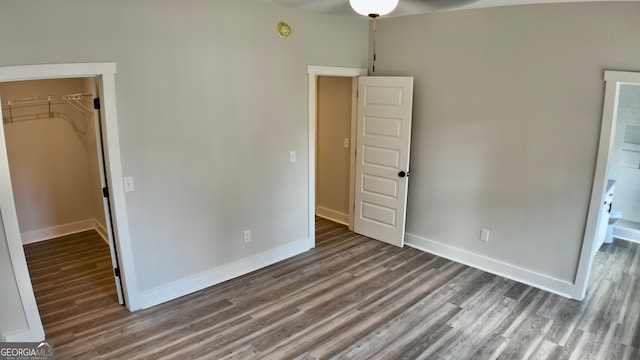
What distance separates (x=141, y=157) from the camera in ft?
11.0

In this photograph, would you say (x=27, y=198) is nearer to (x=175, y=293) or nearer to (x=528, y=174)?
(x=175, y=293)

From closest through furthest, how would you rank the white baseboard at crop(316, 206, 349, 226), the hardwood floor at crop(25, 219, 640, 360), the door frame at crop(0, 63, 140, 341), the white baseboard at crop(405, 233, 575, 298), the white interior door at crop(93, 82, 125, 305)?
the door frame at crop(0, 63, 140, 341)
the hardwood floor at crop(25, 219, 640, 360)
the white interior door at crop(93, 82, 125, 305)
the white baseboard at crop(405, 233, 575, 298)
the white baseboard at crop(316, 206, 349, 226)

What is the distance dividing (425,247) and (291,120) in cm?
223

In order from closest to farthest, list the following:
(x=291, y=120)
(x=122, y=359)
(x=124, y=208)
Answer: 1. (x=122, y=359)
2. (x=124, y=208)
3. (x=291, y=120)

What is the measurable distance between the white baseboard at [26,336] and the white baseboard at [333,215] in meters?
3.71

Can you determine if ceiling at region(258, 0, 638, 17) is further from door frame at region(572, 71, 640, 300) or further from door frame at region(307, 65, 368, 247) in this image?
door frame at region(572, 71, 640, 300)

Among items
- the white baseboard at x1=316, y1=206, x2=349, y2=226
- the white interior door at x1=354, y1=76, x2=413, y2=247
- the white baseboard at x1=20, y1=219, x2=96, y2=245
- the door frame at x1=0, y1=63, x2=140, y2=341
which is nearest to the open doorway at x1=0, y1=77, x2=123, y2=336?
the white baseboard at x1=20, y1=219, x2=96, y2=245

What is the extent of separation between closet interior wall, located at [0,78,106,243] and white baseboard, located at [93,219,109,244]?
0.01 meters

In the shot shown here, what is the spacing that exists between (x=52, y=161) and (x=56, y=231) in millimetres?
925

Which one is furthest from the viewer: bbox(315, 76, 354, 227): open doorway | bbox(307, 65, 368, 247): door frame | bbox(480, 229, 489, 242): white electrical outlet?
bbox(315, 76, 354, 227): open doorway

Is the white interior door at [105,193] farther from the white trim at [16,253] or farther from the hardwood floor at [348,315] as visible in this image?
the white trim at [16,253]

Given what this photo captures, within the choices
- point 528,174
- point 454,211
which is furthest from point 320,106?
point 528,174

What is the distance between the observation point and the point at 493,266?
4316 mm

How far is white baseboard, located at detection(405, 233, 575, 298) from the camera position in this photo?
3902 millimetres
